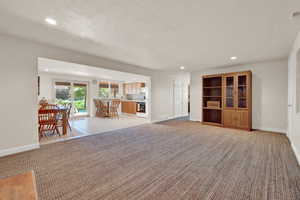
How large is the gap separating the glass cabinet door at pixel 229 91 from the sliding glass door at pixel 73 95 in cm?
715

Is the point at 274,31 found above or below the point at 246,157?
above

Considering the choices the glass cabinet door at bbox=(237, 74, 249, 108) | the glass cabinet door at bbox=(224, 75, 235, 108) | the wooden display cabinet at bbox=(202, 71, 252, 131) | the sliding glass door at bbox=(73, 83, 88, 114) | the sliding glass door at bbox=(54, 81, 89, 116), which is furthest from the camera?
the sliding glass door at bbox=(73, 83, 88, 114)

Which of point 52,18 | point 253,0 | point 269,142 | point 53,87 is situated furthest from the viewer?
point 53,87

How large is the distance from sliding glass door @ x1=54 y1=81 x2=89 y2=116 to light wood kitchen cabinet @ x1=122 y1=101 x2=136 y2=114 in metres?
2.25

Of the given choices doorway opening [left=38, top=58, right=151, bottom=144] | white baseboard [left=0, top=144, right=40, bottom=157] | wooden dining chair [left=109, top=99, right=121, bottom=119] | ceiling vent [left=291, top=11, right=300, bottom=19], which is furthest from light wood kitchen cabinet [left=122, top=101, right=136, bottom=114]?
ceiling vent [left=291, top=11, right=300, bottom=19]

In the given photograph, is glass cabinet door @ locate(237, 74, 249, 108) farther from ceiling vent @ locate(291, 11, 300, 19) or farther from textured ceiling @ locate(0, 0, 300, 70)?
ceiling vent @ locate(291, 11, 300, 19)

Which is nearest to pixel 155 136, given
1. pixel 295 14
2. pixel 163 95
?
pixel 163 95

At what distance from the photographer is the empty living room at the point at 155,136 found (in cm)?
176

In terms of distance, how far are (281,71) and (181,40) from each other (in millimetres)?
3750

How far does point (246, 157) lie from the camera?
261 cm

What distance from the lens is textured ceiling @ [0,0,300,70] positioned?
181 centimetres

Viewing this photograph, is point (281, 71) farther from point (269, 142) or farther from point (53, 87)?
point (53, 87)

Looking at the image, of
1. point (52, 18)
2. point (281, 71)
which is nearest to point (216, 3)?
point (52, 18)

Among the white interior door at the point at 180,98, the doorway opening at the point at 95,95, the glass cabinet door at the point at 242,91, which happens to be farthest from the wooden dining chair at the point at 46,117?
the glass cabinet door at the point at 242,91
